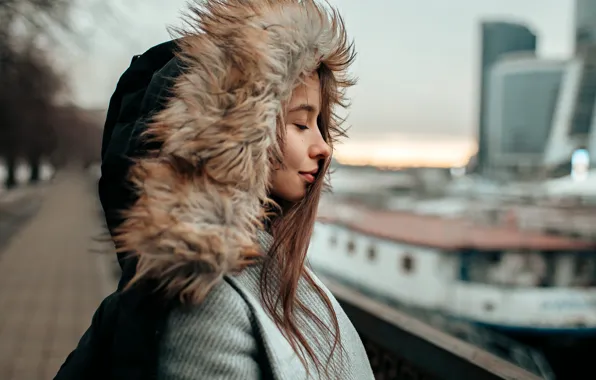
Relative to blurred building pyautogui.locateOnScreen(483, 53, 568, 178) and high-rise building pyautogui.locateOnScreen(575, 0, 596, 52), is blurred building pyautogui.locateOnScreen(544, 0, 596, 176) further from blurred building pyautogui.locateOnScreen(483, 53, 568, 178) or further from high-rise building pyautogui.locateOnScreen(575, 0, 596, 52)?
high-rise building pyautogui.locateOnScreen(575, 0, 596, 52)

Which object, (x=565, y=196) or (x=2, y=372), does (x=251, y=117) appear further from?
(x=565, y=196)

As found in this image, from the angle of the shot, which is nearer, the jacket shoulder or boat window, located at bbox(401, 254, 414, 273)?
the jacket shoulder

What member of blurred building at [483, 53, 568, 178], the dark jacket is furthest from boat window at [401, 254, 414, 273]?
the dark jacket

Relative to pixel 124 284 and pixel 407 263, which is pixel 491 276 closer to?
pixel 407 263

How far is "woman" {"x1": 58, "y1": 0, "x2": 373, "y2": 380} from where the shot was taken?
1.10m

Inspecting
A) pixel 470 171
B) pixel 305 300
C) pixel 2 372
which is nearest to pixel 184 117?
pixel 305 300

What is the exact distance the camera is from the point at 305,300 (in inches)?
54.8

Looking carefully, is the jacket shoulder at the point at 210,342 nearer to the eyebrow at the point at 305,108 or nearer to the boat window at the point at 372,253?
the eyebrow at the point at 305,108

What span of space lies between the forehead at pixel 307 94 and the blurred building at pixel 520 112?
30.9 metres

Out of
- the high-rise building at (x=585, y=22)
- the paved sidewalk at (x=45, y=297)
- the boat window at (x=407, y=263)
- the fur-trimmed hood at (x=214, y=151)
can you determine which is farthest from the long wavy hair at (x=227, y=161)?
the high-rise building at (x=585, y=22)

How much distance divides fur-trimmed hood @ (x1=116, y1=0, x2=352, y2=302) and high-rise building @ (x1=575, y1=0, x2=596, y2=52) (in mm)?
25001

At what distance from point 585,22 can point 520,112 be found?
9002mm

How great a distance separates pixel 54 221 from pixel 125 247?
19672 millimetres

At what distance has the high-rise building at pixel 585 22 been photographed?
896 inches
